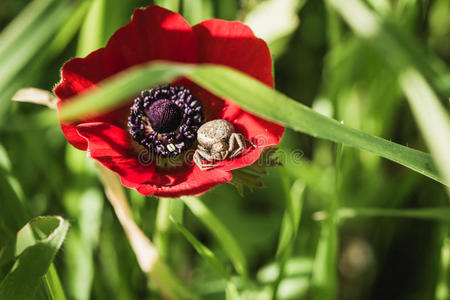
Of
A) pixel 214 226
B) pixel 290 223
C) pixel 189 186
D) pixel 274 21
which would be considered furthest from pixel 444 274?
pixel 274 21

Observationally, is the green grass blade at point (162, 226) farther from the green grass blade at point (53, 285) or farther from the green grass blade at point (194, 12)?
the green grass blade at point (194, 12)

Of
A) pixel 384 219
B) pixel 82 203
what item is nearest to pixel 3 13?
pixel 82 203

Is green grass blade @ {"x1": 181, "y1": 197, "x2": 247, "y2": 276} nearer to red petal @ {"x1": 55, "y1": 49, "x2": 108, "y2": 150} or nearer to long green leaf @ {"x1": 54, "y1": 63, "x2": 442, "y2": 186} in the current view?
red petal @ {"x1": 55, "y1": 49, "x2": 108, "y2": 150}

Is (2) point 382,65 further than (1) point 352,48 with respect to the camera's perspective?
Yes

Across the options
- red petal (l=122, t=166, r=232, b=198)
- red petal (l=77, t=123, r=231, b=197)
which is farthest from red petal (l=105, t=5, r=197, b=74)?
red petal (l=122, t=166, r=232, b=198)

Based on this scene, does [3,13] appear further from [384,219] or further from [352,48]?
[384,219]

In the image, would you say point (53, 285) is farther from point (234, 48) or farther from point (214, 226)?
point (234, 48)
